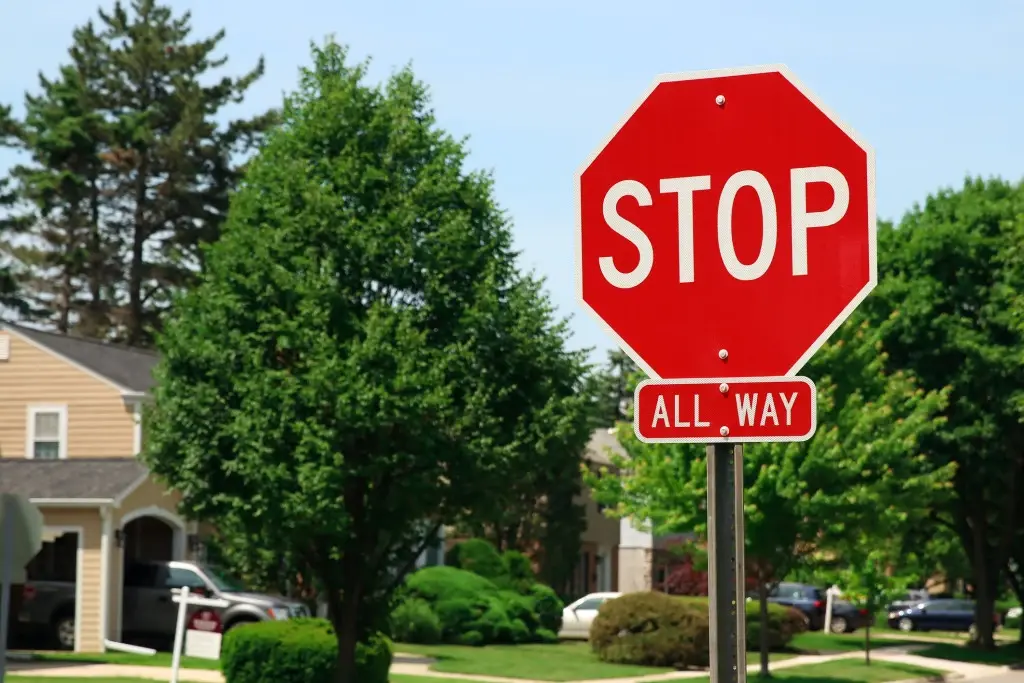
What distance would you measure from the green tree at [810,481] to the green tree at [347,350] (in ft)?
26.4

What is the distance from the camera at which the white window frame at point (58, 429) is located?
3922cm

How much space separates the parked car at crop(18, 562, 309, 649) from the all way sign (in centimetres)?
2969

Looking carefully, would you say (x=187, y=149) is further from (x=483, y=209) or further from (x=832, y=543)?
(x=483, y=209)

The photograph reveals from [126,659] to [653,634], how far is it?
473 inches

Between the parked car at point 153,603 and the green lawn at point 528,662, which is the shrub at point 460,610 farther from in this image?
the parked car at point 153,603

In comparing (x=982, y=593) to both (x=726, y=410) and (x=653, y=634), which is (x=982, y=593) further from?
(x=726, y=410)

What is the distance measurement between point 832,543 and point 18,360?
64.4 ft

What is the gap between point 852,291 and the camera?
Answer: 3699 mm

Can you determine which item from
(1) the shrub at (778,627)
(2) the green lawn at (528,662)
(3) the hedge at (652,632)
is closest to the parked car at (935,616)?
(1) the shrub at (778,627)

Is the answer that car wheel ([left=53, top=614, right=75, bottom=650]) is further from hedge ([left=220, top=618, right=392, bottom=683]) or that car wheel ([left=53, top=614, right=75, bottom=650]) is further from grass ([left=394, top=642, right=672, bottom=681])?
hedge ([left=220, top=618, right=392, bottom=683])

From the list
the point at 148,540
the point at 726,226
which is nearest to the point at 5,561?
the point at 726,226

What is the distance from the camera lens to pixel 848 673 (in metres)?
35.9

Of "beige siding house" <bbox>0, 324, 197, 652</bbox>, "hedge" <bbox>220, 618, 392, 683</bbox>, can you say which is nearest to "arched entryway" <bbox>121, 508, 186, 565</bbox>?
"beige siding house" <bbox>0, 324, 197, 652</bbox>

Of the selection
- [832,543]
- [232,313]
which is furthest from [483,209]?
[832,543]
